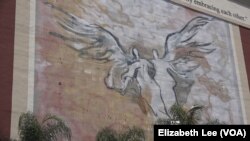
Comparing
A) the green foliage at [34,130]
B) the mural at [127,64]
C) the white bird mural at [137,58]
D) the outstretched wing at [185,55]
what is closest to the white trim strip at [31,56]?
the mural at [127,64]

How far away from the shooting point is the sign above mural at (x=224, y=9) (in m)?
26.8

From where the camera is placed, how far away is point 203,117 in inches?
927

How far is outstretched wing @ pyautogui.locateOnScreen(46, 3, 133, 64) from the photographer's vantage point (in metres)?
20.0

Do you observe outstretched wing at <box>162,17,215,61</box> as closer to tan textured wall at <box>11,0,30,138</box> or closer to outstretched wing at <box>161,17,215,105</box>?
outstretched wing at <box>161,17,215,105</box>

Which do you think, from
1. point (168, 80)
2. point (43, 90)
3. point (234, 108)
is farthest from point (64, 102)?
point (234, 108)

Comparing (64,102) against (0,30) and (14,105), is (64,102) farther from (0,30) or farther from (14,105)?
(0,30)

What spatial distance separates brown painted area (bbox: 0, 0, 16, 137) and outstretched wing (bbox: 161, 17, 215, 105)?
8227mm

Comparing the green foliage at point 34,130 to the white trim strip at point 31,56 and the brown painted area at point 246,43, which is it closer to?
the white trim strip at point 31,56

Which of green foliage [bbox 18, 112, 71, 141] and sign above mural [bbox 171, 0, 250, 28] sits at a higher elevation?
sign above mural [bbox 171, 0, 250, 28]

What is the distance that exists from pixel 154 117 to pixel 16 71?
6.90m

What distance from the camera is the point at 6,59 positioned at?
57.5 ft

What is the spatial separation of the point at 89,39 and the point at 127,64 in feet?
7.18

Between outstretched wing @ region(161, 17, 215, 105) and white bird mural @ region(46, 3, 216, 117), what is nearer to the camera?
white bird mural @ region(46, 3, 216, 117)

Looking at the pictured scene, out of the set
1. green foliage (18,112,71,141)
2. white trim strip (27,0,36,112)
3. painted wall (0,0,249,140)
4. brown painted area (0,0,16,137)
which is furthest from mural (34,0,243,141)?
green foliage (18,112,71,141)
